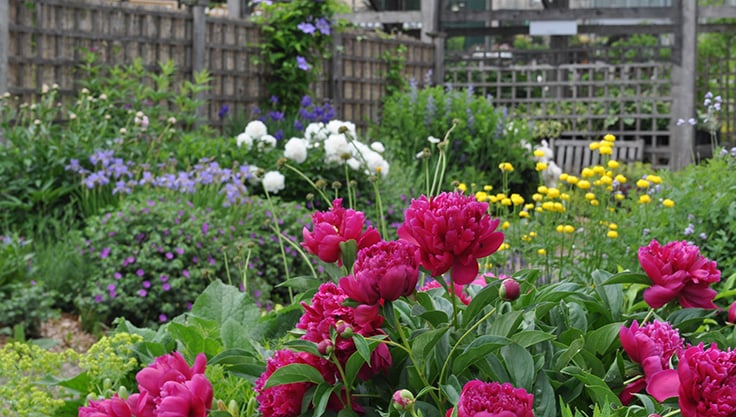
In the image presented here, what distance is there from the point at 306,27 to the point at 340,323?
8410mm

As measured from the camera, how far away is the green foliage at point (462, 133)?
31.2 feet

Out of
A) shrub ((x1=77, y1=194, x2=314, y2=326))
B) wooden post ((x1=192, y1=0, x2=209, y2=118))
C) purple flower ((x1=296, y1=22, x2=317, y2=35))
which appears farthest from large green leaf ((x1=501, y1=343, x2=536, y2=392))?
purple flower ((x1=296, y1=22, x2=317, y2=35))

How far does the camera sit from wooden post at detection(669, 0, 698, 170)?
11922 mm

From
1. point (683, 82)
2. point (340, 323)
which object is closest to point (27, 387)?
point (340, 323)

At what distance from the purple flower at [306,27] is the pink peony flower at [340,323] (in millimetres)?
8220

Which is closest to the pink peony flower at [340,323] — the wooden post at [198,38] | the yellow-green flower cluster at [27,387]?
the yellow-green flower cluster at [27,387]

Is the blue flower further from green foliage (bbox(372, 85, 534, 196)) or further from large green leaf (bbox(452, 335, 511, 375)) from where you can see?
large green leaf (bbox(452, 335, 511, 375))

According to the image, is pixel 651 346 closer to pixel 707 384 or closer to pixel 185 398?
pixel 707 384

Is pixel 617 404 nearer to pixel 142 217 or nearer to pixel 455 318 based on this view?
pixel 455 318

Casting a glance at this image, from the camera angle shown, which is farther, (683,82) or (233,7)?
(233,7)

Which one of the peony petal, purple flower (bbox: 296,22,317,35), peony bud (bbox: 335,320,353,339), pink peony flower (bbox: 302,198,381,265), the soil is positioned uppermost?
purple flower (bbox: 296,22,317,35)

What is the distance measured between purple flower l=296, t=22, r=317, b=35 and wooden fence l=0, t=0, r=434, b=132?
0.51 meters

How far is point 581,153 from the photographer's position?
40.1 feet

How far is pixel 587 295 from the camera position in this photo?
171 centimetres
